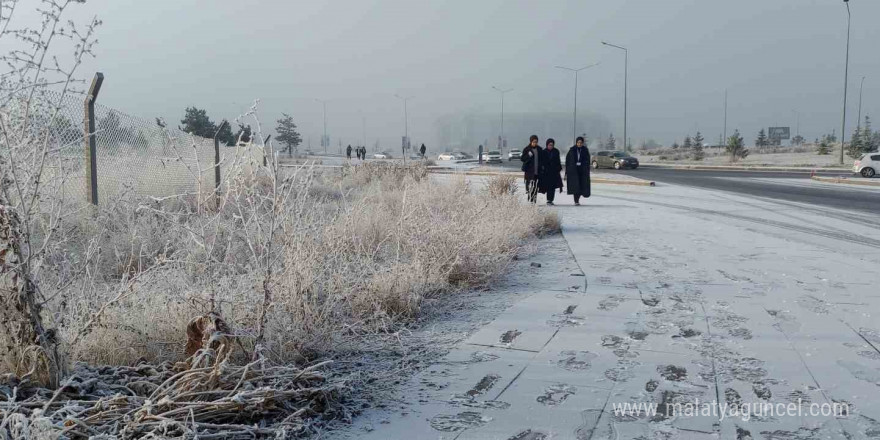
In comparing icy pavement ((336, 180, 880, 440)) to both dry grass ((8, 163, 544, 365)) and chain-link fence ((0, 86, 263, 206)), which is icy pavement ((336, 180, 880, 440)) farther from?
chain-link fence ((0, 86, 263, 206))

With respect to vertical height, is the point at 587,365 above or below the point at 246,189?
below

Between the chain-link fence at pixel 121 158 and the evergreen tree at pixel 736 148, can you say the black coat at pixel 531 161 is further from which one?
the evergreen tree at pixel 736 148

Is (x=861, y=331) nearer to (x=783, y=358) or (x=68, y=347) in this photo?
(x=783, y=358)

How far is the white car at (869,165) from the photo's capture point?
99.9ft

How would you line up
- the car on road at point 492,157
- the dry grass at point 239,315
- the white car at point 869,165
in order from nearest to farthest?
the dry grass at point 239,315
the white car at point 869,165
the car on road at point 492,157

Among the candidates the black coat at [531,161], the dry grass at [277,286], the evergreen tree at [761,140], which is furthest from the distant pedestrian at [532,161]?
the evergreen tree at [761,140]

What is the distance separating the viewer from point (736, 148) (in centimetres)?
6041

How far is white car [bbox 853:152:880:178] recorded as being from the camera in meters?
30.5

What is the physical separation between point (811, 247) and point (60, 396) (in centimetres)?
894

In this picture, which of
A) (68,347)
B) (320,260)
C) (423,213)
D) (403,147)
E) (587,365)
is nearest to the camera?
(68,347)

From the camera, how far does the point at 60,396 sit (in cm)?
336

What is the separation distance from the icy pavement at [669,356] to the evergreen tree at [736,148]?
55.1m

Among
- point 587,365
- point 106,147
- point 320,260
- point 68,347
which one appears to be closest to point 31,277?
point 68,347

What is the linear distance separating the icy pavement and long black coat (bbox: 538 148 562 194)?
267 inches
